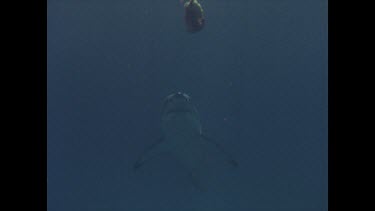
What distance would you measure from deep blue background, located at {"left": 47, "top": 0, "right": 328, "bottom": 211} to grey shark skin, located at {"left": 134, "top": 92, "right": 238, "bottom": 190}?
27.1 ft

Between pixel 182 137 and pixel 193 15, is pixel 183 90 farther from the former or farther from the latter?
pixel 193 15

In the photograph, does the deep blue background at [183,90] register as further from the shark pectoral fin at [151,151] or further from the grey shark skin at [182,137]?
the shark pectoral fin at [151,151]

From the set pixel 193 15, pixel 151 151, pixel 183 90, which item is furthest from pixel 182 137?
pixel 183 90

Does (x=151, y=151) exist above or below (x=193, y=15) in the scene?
below

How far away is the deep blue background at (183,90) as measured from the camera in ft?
80.9

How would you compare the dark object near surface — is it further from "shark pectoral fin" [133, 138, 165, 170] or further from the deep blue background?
the deep blue background

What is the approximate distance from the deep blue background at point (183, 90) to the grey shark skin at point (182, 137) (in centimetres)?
827

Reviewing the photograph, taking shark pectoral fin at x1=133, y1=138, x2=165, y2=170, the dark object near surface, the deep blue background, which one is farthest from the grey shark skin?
the deep blue background

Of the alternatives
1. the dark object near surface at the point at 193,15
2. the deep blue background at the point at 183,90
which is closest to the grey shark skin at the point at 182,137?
the dark object near surface at the point at 193,15

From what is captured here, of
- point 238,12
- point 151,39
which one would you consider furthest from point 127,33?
point 238,12

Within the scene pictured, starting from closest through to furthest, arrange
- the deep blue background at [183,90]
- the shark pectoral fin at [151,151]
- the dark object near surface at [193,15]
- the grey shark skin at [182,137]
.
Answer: the grey shark skin at [182,137], the dark object near surface at [193,15], the shark pectoral fin at [151,151], the deep blue background at [183,90]

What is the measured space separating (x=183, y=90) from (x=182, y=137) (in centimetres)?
1411

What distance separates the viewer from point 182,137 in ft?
41.2
